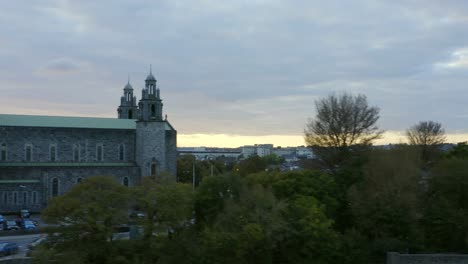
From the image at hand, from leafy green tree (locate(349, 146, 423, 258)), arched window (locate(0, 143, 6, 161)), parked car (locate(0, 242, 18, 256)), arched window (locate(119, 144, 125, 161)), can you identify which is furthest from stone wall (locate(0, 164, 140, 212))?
leafy green tree (locate(349, 146, 423, 258))

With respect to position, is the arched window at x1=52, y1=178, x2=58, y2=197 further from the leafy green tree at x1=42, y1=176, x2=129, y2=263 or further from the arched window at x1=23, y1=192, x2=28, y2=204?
the leafy green tree at x1=42, y1=176, x2=129, y2=263

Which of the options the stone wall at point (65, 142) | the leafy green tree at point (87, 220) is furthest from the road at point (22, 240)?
the stone wall at point (65, 142)

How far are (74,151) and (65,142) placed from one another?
1.47 meters

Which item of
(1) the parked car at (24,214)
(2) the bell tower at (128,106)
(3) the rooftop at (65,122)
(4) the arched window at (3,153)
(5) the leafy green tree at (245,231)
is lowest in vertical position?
(1) the parked car at (24,214)

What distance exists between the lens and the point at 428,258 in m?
31.2

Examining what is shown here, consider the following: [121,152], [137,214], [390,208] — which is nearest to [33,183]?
[121,152]

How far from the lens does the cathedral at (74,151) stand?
2135 inches

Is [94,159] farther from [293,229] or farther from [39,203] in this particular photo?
[293,229]

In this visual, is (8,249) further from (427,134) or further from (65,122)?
(427,134)

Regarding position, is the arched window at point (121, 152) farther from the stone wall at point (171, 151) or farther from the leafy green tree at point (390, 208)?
the leafy green tree at point (390, 208)

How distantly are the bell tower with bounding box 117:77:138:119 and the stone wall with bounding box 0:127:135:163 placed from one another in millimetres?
11304

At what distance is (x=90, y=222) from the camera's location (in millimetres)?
28281

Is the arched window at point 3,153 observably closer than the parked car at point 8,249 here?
No

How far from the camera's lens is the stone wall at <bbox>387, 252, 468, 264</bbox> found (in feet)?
102
